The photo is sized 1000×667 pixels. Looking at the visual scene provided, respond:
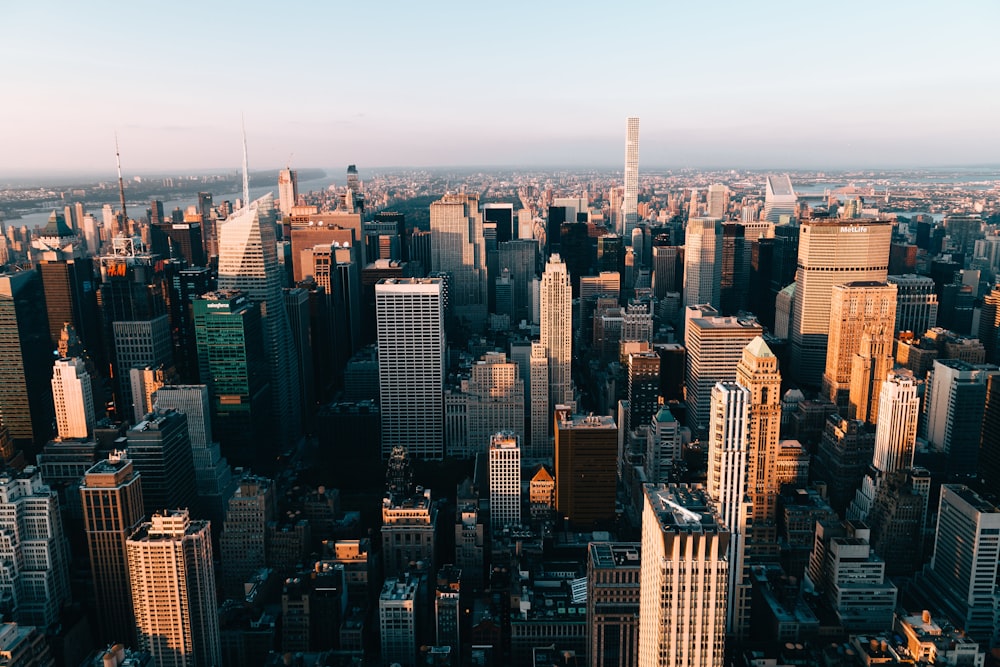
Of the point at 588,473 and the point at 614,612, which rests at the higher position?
the point at 614,612

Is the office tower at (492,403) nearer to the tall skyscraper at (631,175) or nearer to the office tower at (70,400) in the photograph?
the office tower at (70,400)

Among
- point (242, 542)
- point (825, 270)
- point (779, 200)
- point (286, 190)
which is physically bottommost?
point (242, 542)

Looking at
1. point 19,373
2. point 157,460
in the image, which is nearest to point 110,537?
point 157,460

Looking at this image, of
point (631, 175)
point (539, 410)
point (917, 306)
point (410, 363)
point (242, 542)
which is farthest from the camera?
point (631, 175)

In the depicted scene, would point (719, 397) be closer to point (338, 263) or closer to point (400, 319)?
point (400, 319)

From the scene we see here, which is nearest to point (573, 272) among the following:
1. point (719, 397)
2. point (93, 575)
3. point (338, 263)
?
point (338, 263)

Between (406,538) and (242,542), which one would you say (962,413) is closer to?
(406,538)
